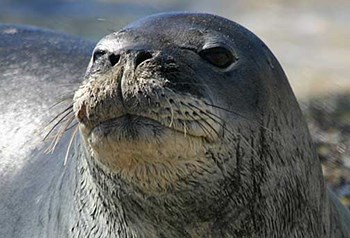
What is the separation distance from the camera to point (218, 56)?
4559 mm

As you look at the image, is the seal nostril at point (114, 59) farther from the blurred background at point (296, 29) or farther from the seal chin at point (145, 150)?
the blurred background at point (296, 29)

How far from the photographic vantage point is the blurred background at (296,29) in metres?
10.3

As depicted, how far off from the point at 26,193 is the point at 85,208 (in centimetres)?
110

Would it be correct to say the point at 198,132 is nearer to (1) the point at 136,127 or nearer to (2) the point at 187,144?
(2) the point at 187,144

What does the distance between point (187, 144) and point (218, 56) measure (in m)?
0.50

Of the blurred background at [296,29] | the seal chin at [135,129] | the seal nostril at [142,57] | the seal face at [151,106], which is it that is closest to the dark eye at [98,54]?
the seal face at [151,106]

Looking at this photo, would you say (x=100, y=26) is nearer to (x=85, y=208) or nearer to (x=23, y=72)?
(x=23, y=72)

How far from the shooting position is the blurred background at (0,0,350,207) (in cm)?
1027

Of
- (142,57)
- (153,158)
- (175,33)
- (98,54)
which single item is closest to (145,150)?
(153,158)

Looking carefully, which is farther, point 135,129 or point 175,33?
point 175,33

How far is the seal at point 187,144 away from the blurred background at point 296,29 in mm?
4059

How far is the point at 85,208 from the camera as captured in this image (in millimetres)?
4898

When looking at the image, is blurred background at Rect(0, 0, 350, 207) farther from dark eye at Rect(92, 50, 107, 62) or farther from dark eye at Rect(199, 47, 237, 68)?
dark eye at Rect(92, 50, 107, 62)

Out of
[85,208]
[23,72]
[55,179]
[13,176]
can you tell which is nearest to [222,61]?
[85,208]
